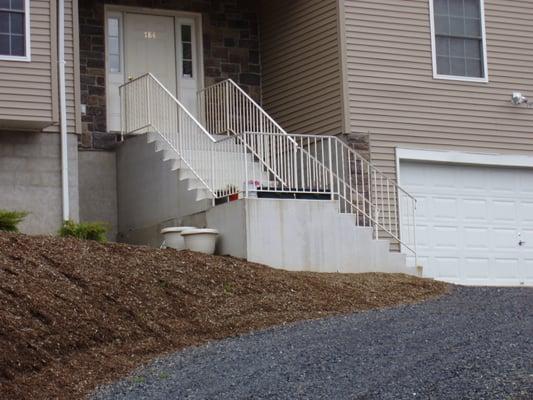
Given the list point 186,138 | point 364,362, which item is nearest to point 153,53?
point 186,138

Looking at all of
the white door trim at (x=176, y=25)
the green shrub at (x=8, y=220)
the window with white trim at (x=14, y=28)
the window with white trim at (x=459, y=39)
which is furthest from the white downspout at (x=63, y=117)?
the window with white trim at (x=459, y=39)

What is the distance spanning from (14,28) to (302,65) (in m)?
4.67

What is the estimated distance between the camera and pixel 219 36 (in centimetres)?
2039

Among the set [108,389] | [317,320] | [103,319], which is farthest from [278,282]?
[108,389]

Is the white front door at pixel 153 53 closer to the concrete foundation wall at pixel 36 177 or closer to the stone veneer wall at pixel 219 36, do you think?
the stone veneer wall at pixel 219 36

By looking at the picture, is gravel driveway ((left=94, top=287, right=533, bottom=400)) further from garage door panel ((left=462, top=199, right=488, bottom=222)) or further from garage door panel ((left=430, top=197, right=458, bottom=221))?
garage door panel ((left=462, top=199, right=488, bottom=222))

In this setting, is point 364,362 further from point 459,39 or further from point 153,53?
point 153,53

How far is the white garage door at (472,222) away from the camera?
18672 millimetres

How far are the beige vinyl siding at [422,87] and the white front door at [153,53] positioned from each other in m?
3.05

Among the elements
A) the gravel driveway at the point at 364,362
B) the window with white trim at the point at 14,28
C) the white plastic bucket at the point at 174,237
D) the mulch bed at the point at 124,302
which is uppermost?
the window with white trim at the point at 14,28

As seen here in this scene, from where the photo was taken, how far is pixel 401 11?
1909cm

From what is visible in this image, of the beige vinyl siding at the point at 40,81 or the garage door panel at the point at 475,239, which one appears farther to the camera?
the garage door panel at the point at 475,239

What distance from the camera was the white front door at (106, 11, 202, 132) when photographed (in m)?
19.6

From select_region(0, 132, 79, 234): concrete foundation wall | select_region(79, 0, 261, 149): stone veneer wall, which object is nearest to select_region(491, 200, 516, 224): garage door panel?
select_region(79, 0, 261, 149): stone veneer wall
